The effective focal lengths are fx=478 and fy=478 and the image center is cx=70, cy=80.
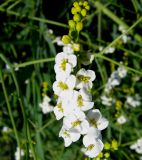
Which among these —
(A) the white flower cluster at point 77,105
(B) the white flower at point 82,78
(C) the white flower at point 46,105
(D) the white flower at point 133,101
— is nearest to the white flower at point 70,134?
(A) the white flower cluster at point 77,105

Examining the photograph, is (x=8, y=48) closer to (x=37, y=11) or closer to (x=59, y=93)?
(x=37, y=11)

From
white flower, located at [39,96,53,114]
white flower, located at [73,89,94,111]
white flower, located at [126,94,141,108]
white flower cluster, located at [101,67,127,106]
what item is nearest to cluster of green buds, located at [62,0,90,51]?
white flower, located at [73,89,94,111]

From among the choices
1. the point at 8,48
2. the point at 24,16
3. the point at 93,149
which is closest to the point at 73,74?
the point at 93,149

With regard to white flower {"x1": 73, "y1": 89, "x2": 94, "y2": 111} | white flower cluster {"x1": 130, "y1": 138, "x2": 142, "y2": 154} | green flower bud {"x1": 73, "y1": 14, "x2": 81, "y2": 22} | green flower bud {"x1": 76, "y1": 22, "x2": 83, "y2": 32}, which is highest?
green flower bud {"x1": 73, "y1": 14, "x2": 81, "y2": 22}

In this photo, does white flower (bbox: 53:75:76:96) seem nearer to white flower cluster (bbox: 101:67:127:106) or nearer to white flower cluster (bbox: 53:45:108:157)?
white flower cluster (bbox: 53:45:108:157)

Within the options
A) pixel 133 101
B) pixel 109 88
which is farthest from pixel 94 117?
pixel 133 101

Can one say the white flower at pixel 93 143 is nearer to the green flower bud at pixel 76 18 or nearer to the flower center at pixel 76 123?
the flower center at pixel 76 123

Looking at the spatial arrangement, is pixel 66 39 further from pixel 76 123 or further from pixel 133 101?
pixel 133 101

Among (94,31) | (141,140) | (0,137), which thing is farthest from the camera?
(0,137)
